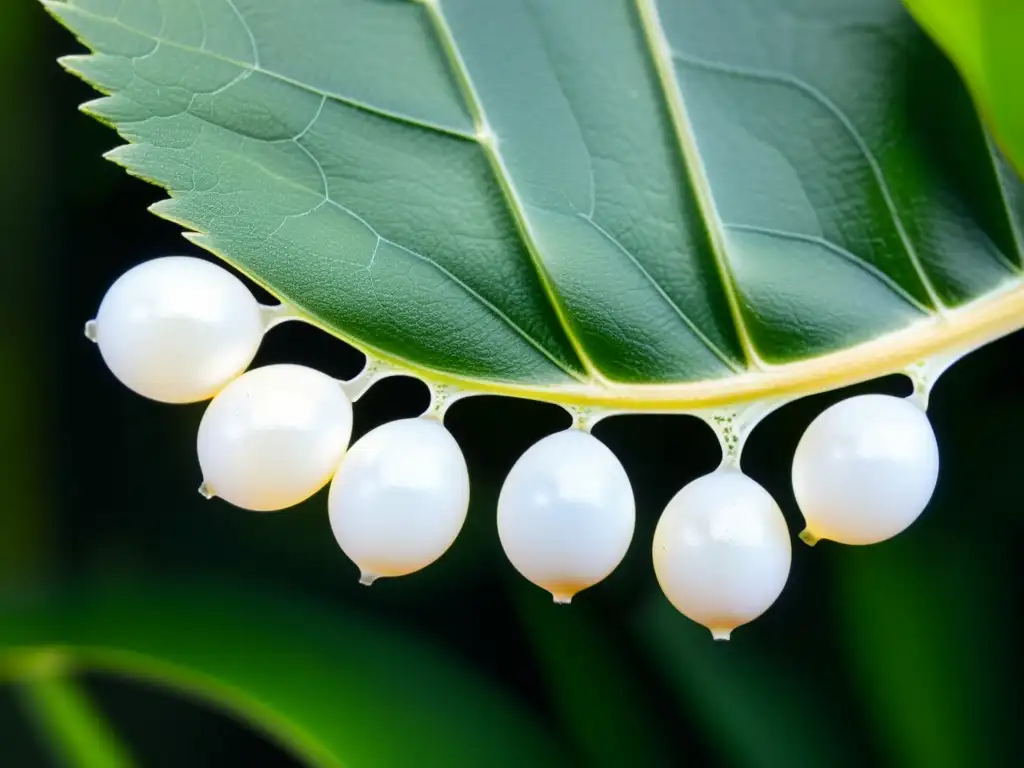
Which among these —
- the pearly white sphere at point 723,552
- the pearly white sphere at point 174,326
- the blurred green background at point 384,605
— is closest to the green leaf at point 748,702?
the blurred green background at point 384,605

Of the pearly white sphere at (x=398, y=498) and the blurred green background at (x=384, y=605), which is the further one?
the blurred green background at (x=384, y=605)

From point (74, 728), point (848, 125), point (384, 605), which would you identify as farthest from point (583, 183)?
point (74, 728)

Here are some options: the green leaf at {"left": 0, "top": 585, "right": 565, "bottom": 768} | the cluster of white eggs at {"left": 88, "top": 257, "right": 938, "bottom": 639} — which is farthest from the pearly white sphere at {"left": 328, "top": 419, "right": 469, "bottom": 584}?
the green leaf at {"left": 0, "top": 585, "right": 565, "bottom": 768}

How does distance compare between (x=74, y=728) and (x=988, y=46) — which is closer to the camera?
(x=988, y=46)

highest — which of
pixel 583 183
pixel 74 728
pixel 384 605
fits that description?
pixel 583 183

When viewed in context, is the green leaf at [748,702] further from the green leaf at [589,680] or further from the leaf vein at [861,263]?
the leaf vein at [861,263]

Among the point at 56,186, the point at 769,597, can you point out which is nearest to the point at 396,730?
the point at 769,597

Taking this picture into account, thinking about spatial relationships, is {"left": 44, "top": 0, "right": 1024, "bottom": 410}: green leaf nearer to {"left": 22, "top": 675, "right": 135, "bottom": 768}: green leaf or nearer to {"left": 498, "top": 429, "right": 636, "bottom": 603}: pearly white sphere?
{"left": 498, "top": 429, "right": 636, "bottom": 603}: pearly white sphere

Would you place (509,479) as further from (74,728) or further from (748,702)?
(74,728)
